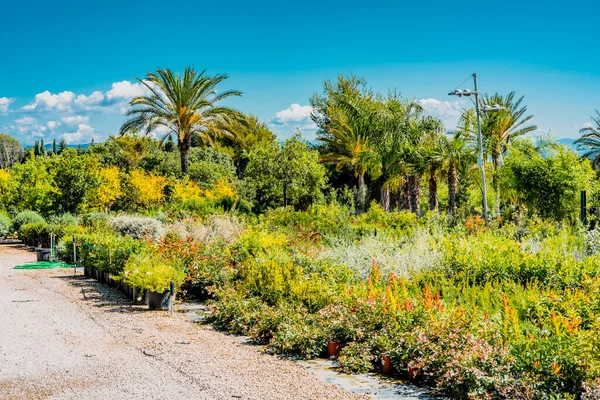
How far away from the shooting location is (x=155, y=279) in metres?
8.95

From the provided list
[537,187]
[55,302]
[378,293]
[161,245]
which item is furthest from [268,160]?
[378,293]

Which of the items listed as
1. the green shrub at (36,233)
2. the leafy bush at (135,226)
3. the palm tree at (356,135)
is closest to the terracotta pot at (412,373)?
the leafy bush at (135,226)

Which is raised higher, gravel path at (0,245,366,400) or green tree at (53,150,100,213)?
green tree at (53,150,100,213)

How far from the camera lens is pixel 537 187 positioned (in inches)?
836

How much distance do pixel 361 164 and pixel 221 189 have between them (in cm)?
747

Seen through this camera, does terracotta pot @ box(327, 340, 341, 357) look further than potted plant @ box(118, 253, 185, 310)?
No

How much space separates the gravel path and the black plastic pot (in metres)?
0.21

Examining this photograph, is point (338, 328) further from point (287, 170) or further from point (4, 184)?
point (4, 184)

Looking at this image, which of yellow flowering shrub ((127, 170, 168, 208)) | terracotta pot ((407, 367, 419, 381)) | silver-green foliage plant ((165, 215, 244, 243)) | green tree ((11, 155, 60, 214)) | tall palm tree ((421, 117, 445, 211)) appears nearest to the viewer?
terracotta pot ((407, 367, 419, 381))

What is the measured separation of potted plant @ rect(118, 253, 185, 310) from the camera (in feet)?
29.3

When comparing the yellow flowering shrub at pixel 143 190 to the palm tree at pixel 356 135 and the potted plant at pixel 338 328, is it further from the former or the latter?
the potted plant at pixel 338 328

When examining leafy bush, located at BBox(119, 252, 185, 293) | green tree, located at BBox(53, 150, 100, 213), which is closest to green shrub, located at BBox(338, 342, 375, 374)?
leafy bush, located at BBox(119, 252, 185, 293)

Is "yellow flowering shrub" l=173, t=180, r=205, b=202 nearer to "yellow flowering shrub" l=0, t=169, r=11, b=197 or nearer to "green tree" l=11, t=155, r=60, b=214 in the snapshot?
"green tree" l=11, t=155, r=60, b=214

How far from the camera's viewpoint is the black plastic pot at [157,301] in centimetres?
901
